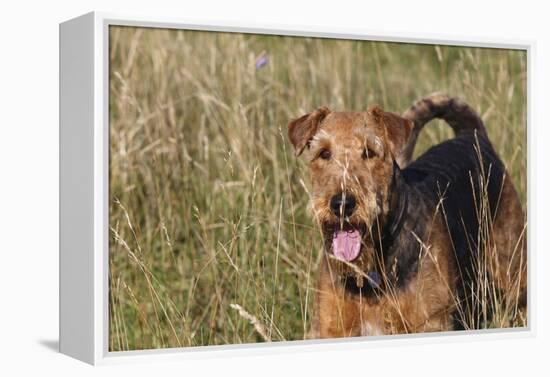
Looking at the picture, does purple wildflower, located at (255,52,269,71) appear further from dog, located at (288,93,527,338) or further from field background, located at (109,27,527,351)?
dog, located at (288,93,527,338)

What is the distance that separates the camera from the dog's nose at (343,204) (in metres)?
8.05

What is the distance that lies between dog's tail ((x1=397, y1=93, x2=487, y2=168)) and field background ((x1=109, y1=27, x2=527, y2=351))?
21.8 inches

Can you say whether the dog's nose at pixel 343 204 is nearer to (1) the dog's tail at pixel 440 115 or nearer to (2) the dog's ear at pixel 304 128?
(2) the dog's ear at pixel 304 128

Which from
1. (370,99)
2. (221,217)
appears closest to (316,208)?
(221,217)

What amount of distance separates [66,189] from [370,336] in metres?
2.41

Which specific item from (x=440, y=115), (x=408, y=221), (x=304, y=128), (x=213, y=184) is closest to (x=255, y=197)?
(x=213, y=184)

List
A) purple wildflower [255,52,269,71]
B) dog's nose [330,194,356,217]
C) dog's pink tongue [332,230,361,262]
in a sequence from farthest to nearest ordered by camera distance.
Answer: purple wildflower [255,52,269,71]
dog's pink tongue [332,230,361,262]
dog's nose [330,194,356,217]

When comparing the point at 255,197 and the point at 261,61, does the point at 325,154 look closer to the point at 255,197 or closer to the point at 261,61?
the point at 255,197

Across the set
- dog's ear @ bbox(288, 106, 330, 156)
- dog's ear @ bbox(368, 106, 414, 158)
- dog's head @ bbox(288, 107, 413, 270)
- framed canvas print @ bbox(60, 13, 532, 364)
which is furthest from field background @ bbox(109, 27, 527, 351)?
dog's ear @ bbox(368, 106, 414, 158)

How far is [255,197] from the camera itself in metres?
8.73

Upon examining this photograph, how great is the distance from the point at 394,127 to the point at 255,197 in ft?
3.61

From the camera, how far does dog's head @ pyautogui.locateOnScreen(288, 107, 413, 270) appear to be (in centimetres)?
813

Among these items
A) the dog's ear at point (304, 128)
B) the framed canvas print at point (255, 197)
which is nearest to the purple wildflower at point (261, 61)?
the framed canvas print at point (255, 197)

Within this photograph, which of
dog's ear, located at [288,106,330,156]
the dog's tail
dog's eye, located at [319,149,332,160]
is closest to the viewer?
dog's eye, located at [319,149,332,160]
